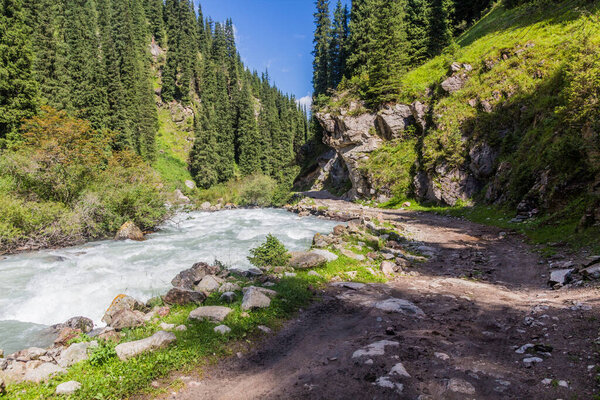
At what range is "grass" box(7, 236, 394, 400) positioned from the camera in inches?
152

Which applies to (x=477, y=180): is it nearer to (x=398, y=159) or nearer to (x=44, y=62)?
(x=398, y=159)

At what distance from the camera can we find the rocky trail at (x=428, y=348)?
332cm

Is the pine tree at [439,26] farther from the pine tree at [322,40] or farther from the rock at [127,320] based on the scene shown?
the rock at [127,320]

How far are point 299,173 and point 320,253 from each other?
2138 inches

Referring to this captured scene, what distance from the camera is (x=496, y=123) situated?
21172 millimetres

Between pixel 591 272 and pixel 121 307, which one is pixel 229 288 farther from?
pixel 591 272

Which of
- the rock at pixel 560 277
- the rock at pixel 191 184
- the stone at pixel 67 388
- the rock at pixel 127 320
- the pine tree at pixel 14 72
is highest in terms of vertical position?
the pine tree at pixel 14 72

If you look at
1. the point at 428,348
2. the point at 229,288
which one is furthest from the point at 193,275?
the point at 428,348

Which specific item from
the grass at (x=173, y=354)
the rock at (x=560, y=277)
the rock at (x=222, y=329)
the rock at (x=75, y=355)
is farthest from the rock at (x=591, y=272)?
the rock at (x=75, y=355)

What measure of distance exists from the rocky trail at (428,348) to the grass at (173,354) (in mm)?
318

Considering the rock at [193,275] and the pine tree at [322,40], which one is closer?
the rock at [193,275]

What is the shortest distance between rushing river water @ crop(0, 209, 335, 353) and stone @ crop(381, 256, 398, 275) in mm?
5652

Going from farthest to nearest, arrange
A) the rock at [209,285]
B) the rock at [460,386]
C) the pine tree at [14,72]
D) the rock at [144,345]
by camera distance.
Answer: the pine tree at [14,72] < the rock at [209,285] < the rock at [144,345] < the rock at [460,386]

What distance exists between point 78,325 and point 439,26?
48113 mm
